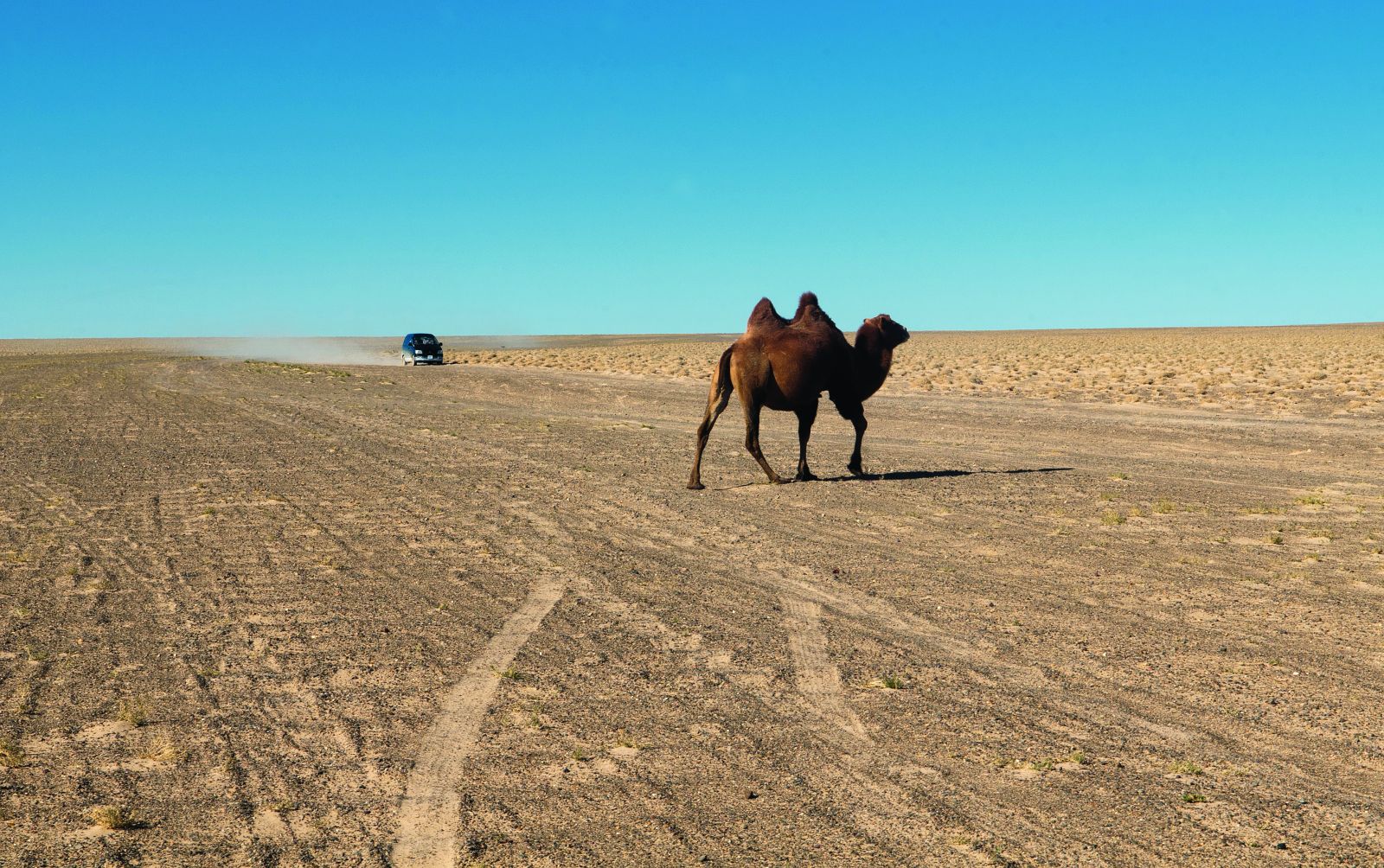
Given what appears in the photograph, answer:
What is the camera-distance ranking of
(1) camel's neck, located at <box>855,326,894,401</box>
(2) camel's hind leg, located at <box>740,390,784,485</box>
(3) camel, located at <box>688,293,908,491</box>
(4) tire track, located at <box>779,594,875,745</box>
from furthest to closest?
(1) camel's neck, located at <box>855,326,894,401</box> < (2) camel's hind leg, located at <box>740,390,784,485</box> < (3) camel, located at <box>688,293,908,491</box> < (4) tire track, located at <box>779,594,875,745</box>

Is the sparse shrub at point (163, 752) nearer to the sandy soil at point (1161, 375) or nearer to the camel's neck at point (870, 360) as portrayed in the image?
the camel's neck at point (870, 360)

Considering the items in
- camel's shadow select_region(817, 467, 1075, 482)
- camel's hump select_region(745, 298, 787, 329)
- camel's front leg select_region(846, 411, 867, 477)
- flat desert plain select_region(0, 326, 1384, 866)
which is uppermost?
camel's hump select_region(745, 298, 787, 329)

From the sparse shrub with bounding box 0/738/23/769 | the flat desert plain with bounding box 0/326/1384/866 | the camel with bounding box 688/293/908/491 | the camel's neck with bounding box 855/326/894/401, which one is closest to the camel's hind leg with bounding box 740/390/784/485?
the camel with bounding box 688/293/908/491

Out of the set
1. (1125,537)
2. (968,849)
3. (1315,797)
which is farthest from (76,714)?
(1125,537)

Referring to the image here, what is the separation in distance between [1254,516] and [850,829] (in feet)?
33.2

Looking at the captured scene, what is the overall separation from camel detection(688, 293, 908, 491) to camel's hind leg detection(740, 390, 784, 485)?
0.5 inches

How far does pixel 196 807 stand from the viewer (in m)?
5.61

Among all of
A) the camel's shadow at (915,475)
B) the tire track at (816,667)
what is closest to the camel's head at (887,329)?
the camel's shadow at (915,475)

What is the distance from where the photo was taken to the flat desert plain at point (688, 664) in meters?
5.41

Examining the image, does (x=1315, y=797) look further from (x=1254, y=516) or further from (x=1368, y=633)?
(x=1254, y=516)

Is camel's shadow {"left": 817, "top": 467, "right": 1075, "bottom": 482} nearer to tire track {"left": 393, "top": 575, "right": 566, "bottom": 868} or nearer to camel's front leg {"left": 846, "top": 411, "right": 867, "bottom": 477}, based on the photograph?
camel's front leg {"left": 846, "top": 411, "right": 867, "bottom": 477}

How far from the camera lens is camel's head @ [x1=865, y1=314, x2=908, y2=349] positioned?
16281 millimetres

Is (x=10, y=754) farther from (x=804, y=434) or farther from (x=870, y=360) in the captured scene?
(x=870, y=360)

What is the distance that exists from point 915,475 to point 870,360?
2.20 meters
